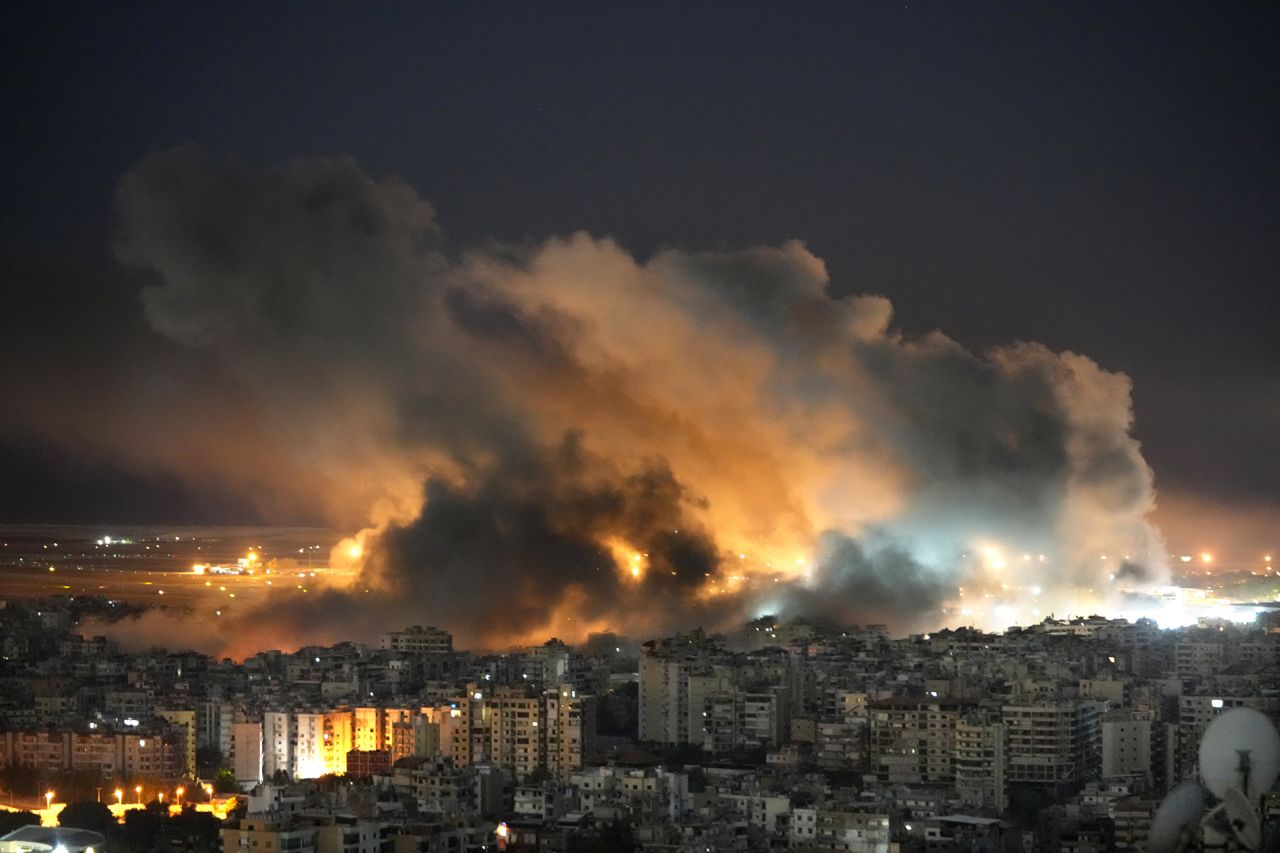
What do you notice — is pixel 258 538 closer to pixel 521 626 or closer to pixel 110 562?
pixel 110 562

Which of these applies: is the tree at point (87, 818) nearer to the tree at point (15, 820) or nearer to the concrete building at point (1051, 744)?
the tree at point (15, 820)

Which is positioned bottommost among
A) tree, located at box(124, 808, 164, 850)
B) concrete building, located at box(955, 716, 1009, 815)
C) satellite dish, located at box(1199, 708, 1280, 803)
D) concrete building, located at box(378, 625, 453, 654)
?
tree, located at box(124, 808, 164, 850)

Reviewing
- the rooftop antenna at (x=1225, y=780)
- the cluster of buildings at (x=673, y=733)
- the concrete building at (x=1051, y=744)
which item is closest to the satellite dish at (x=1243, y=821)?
the rooftop antenna at (x=1225, y=780)

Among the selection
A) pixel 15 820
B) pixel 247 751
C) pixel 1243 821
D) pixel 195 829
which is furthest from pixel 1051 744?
pixel 1243 821

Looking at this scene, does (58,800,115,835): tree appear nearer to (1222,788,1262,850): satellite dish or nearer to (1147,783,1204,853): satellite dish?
(1147,783,1204,853): satellite dish

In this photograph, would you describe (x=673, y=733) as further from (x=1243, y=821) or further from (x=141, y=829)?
(x=1243, y=821)

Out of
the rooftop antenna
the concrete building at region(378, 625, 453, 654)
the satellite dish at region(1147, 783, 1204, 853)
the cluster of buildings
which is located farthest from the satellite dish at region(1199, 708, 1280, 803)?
the concrete building at region(378, 625, 453, 654)
